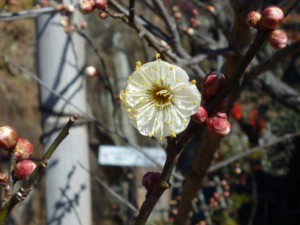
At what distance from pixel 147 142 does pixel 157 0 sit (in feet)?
7.59

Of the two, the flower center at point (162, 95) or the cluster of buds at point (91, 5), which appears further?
the cluster of buds at point (91, 5)

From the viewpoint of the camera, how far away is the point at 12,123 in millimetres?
4488

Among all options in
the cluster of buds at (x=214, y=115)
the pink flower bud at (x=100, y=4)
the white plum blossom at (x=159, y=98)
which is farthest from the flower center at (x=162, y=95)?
the pink flower bud at (x=100, y=4)

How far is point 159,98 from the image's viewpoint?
0.95 m

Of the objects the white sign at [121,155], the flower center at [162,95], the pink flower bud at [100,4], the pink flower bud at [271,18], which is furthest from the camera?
the white sign at [121,155]

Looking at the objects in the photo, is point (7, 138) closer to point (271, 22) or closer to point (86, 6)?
point (271, 22)

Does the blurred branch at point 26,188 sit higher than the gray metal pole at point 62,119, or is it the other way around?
the blurred branch at point 26,188

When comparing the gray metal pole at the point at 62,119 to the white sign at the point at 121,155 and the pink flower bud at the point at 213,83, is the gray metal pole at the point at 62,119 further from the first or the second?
the pink flower bud at the point at 213,83

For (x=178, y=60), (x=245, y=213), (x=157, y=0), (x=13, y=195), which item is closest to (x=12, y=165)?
(x=13, y=195)

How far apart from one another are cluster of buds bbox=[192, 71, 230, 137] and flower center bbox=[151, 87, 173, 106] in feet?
0.51

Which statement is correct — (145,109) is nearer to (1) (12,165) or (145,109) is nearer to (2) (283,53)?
(1) (12,165)

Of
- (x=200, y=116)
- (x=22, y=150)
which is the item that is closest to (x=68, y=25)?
(x=22, y=150)

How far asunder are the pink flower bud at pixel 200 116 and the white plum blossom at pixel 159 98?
66 mm

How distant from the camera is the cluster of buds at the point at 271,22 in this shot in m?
0.69
